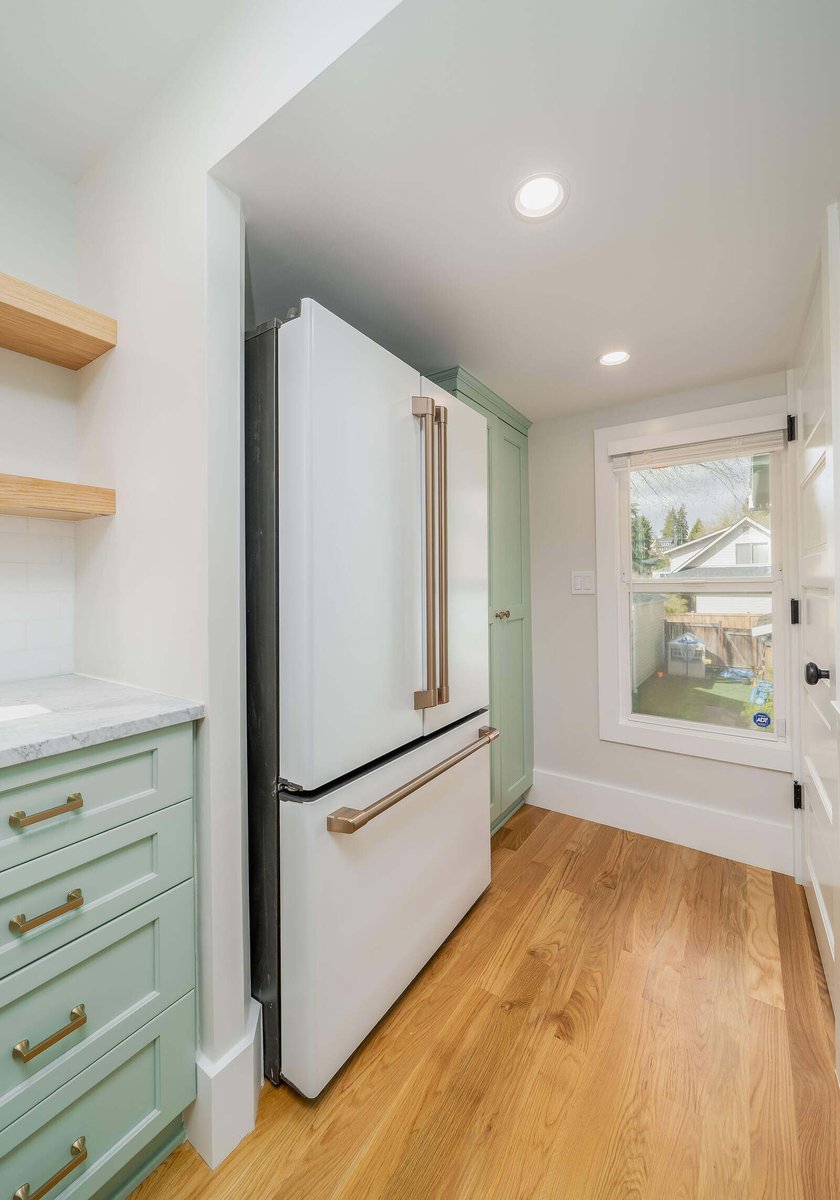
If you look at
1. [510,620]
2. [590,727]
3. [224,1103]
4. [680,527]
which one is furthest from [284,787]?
[680,527]

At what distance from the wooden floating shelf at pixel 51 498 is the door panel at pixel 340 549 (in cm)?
51

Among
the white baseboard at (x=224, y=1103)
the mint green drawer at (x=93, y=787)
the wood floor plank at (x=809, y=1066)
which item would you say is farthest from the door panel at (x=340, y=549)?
the wood floor plank at (x=809, y=1066)

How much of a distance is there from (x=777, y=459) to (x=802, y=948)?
74.3 inches

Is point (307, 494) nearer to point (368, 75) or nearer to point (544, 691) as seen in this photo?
point (368, 75)

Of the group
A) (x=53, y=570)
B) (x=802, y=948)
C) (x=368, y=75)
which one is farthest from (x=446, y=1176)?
(x=368, y=75)

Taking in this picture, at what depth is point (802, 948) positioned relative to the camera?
1684 millimetres

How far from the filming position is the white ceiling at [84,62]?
1.00 meters

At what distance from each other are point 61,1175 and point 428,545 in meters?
1.45

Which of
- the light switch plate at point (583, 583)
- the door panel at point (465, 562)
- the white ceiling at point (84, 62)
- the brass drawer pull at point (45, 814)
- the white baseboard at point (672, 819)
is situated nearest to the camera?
the brass drawer pull at point (45, 814)

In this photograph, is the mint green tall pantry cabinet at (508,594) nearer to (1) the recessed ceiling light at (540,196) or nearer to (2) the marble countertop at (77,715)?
(1) the recessed ceiling light at (540,196)

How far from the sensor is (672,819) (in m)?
2.39

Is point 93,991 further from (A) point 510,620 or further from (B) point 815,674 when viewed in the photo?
(A) point 510,620

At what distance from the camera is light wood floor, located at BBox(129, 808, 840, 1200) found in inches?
40.6

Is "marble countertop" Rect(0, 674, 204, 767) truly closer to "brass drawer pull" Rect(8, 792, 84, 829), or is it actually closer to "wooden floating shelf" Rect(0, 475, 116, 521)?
"brass drawer pull" Rect(8, 792, 84, 829)
